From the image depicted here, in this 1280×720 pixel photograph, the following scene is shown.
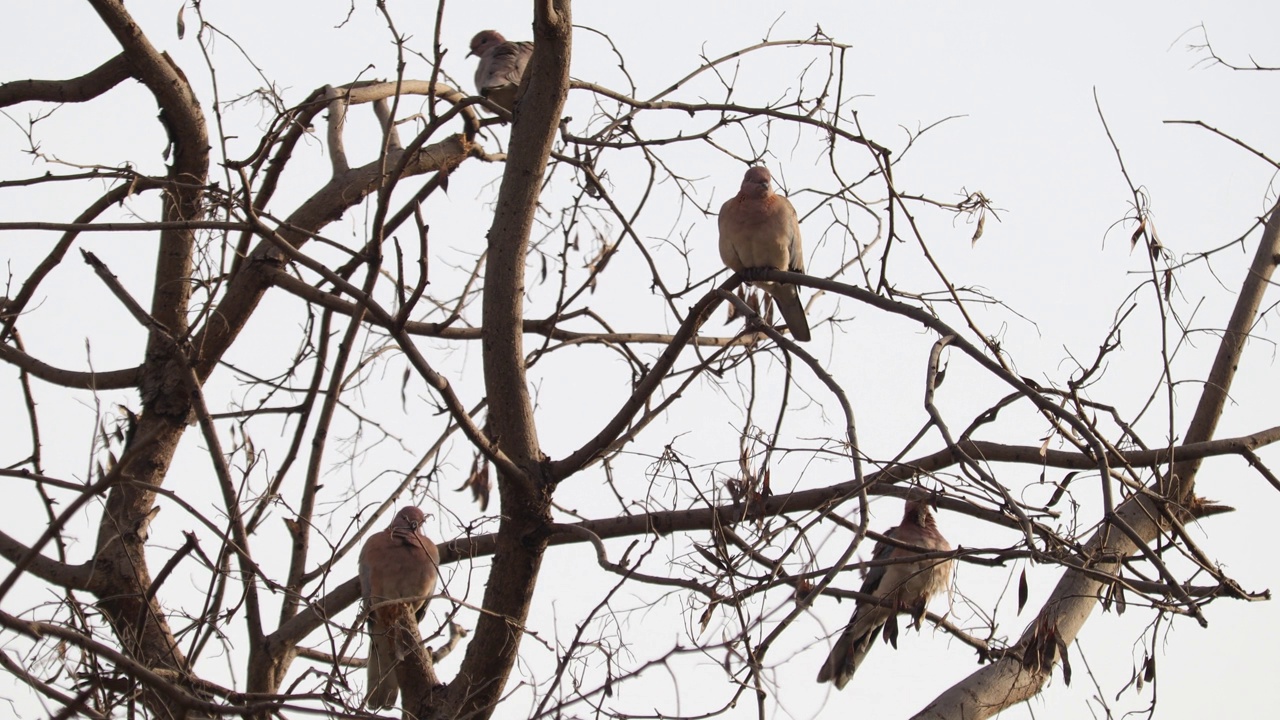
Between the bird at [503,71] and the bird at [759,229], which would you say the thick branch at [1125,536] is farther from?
the bird at [503,71]

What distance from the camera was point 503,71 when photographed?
604 cm

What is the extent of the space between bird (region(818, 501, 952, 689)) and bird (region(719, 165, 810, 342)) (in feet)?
3.16

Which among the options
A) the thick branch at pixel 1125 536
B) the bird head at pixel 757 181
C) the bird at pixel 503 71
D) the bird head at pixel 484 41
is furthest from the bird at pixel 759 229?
the bird head at pixel 484 41

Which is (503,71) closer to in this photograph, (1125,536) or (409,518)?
(409,518)

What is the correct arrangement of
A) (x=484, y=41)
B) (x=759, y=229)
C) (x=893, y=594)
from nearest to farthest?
(x=893, y=594)
(x=759, y=229)
(x=484, y=41)

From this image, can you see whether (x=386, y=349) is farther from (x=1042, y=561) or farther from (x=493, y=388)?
(x=1042, y=561)

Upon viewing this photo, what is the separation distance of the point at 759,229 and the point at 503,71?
188 centimetres

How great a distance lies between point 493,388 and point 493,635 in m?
0.76

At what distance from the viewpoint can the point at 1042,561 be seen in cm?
265

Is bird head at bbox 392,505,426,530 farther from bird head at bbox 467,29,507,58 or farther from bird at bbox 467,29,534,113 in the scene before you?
bird head at bbox 467,29,507,58

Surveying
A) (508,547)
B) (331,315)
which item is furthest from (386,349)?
(508,547)

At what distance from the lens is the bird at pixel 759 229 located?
193 inches

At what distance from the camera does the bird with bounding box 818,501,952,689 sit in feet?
12.4

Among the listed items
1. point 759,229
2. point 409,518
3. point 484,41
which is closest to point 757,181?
point 759,229
